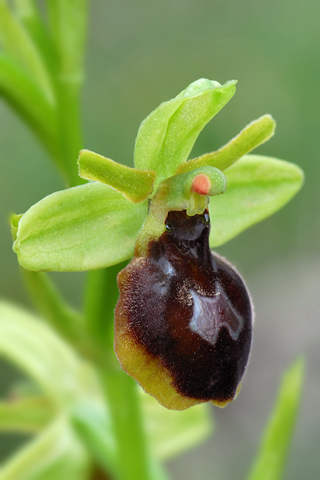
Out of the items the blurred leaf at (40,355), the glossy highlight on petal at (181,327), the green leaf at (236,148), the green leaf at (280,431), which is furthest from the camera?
the blurred leaf at (40,355)

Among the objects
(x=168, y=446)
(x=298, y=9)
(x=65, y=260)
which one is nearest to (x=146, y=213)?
(x=65, y=260)

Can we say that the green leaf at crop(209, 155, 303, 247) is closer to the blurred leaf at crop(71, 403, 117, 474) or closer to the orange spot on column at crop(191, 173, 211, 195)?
the orange spot on column at crop(191, 173, 211, 195)

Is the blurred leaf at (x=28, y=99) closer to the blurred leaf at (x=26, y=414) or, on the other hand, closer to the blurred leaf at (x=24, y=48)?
the blurred leaf at (x=24, y=48)

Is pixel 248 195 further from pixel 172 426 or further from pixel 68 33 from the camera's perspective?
pixel 172 426

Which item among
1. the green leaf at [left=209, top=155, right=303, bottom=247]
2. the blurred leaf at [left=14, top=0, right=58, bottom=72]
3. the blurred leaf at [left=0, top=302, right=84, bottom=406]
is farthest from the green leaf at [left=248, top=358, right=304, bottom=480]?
the blurred leaf at [left=14, top=0, right=58, bottom=72]

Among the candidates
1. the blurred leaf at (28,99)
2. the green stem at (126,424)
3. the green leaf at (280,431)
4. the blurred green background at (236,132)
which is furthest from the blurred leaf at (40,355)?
the blurred green background at (236,132)

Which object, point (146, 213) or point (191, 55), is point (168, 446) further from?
point (191, 55)

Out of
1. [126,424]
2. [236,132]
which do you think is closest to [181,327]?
[126,424]
